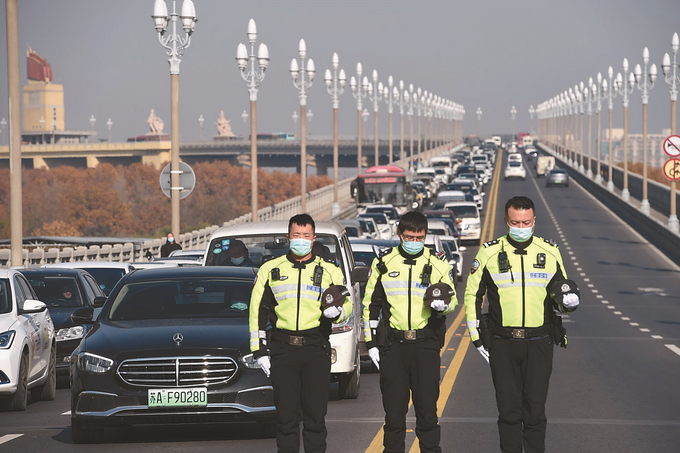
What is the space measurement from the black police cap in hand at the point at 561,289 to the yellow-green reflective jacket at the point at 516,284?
143 millimetres

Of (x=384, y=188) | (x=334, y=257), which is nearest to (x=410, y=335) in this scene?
(x=334, y=257)

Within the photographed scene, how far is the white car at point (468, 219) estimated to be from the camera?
162ft

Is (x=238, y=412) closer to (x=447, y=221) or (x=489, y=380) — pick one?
(x=489, y=380)

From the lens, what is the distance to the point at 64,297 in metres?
16.8

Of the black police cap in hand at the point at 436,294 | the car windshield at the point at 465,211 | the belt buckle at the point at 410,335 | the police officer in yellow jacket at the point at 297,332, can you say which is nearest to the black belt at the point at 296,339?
the police officer in yellow jacket at the point at 297,332

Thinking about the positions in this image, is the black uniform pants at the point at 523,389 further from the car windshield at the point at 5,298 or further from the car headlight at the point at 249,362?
the car windshield at the point at 5,298

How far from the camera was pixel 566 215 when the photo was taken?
68.6m

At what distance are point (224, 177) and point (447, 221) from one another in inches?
4861

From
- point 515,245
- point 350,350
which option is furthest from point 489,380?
point 515,245

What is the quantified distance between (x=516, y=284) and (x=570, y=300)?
0.45 metres

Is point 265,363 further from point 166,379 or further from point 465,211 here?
point 465,211

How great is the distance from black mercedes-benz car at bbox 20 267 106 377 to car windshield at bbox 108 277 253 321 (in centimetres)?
416

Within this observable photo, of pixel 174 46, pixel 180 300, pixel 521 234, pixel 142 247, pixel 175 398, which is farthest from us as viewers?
pixel 142 247

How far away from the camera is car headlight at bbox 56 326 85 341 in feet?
51.2
